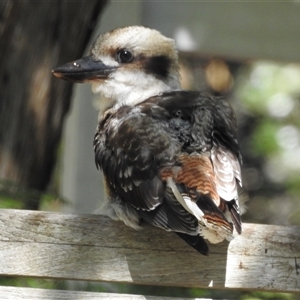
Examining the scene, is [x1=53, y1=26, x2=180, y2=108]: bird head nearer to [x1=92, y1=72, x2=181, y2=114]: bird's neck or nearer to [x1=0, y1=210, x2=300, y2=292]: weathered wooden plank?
[x1=92, y1=72, x2=181, y2=114]: bird's neck

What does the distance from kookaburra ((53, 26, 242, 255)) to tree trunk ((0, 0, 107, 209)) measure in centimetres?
64

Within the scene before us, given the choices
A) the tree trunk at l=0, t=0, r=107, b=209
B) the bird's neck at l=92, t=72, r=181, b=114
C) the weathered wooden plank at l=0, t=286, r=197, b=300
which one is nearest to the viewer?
the weathered wooden plank at l=0, t=286, r=197, b=300

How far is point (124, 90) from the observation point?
3.03 m

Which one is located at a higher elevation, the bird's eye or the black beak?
the bird's eye

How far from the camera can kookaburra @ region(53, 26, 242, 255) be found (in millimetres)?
2309

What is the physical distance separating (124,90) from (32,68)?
0.79m

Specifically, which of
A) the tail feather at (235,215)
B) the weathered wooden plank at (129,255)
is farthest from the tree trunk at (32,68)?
the tail feather at (235,215)

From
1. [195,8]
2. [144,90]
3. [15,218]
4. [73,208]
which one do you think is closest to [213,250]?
[15,218]

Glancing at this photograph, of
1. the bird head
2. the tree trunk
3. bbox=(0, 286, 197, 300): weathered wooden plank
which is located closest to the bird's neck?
the bird head

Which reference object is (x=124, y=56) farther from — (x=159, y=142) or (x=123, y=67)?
(x=159, y=142)

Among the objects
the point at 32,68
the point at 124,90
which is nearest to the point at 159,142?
the point at 124,90

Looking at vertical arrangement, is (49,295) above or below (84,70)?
below

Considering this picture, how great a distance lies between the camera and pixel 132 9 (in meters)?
4.09

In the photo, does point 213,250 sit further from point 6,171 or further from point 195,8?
point 195,8
